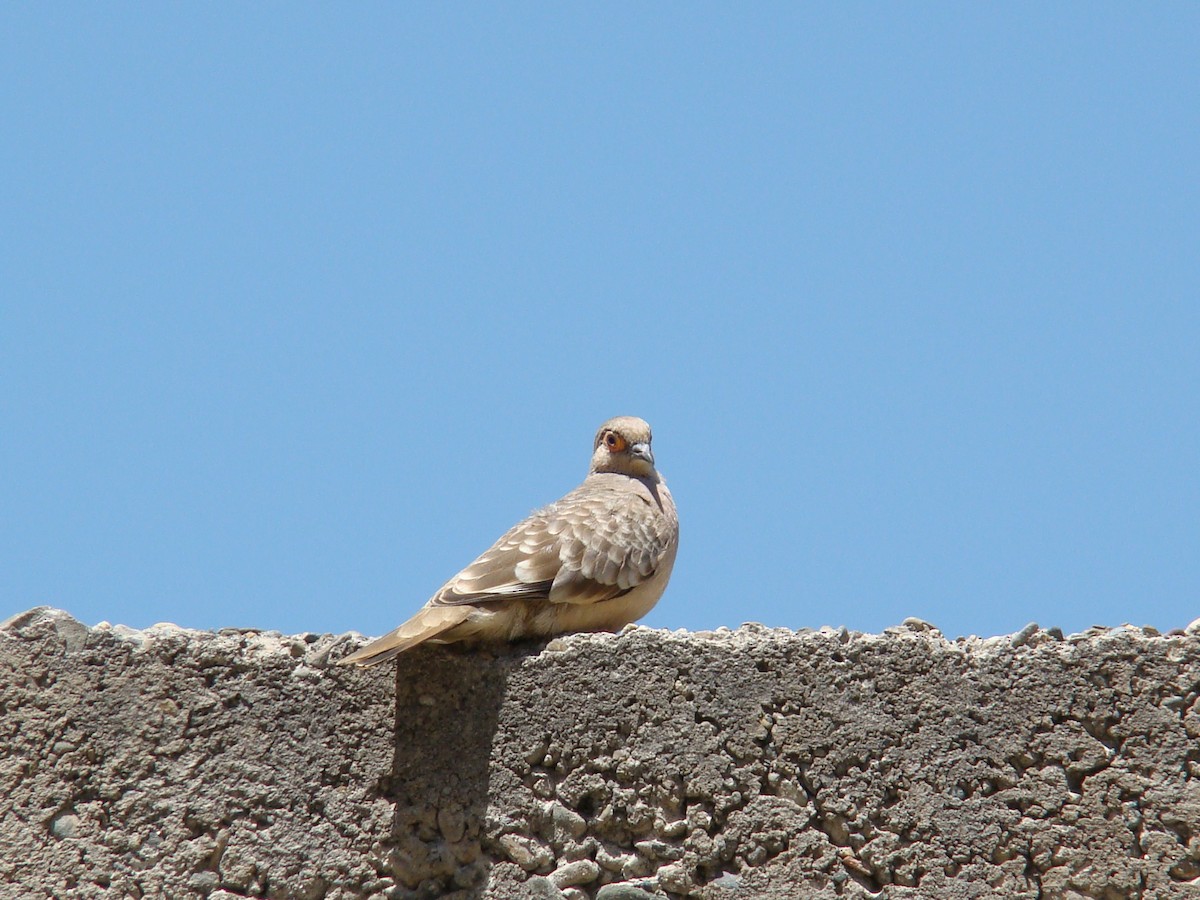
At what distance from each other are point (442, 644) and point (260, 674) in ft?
2.15

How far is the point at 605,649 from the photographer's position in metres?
5.44

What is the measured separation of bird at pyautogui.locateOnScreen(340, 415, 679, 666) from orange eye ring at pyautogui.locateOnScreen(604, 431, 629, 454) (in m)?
0.75

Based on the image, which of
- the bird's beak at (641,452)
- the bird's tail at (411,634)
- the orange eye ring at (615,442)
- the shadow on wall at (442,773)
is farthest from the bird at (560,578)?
the orange eye ring at (615,442)

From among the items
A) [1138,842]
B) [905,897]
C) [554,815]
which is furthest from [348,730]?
[1138,842]

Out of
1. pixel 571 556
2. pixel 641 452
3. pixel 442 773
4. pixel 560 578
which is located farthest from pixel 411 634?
pixel 641 452

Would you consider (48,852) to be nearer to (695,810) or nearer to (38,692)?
(38,692)

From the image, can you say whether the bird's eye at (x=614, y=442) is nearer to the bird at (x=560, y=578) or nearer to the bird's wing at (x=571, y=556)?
the bird at (x=560, y=578)

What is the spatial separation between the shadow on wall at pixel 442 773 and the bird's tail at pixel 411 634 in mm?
170

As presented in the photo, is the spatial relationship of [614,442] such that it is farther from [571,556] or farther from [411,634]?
[411,634]

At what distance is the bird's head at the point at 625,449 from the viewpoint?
784cm

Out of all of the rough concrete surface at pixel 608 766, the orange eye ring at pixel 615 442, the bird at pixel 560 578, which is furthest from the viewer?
the orange eye ring at pixel 615 442

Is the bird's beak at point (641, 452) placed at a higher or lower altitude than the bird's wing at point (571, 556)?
higher

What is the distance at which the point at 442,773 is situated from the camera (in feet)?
17.7

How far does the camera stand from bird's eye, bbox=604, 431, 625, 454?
26.1 feet
